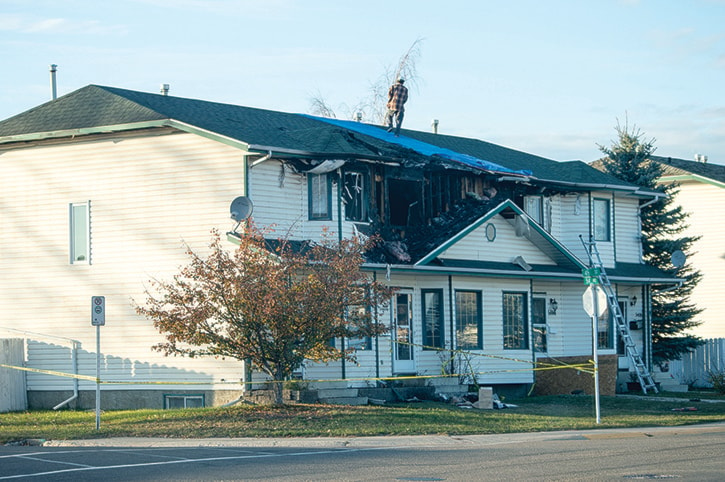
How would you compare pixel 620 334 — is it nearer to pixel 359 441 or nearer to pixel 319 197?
pixel 319 197

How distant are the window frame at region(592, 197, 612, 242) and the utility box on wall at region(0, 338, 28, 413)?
18102 millimetres

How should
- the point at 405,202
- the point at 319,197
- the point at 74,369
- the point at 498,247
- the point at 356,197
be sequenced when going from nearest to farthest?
the point at 319,197, the point at 74,369, the point at 356,197, the point at 405,202, the point at 498,247

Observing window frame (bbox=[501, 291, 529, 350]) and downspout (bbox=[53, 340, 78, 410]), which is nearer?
downspout (bbox=[53, 340, 78, 410])

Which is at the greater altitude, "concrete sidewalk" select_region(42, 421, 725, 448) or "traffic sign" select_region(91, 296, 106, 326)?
"traffic sign" select_region(91, 296, 106, 326)

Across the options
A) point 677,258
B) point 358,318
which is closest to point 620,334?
point 677,258

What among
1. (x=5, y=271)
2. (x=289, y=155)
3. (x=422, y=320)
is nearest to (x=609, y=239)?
(x=422, y=320)

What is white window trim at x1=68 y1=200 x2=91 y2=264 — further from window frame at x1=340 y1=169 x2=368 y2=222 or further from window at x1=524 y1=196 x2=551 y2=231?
window at x1=524 y1=196 x2=551 y2=231

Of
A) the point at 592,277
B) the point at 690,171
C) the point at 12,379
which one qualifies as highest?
the point at 690,171

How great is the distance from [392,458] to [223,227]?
1023 cm

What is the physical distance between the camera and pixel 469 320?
2816cm

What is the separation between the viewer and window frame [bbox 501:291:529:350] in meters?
29.0

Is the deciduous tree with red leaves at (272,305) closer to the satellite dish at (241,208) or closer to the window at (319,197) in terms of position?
the satellite dish at (241,208)

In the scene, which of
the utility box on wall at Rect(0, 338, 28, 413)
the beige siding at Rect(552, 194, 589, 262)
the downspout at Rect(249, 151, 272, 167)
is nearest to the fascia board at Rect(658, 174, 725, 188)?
the beige siding at Rect(552, 194, 589, 262)

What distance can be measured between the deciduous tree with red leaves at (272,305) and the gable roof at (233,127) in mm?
3296
